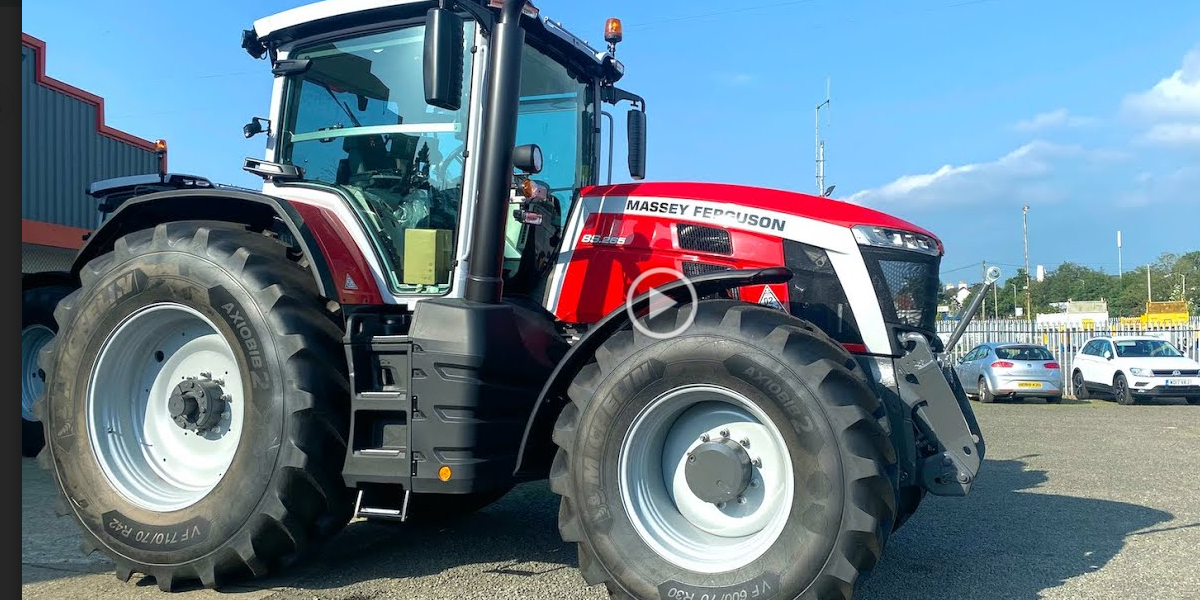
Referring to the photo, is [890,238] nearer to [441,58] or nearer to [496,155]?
[496,155]

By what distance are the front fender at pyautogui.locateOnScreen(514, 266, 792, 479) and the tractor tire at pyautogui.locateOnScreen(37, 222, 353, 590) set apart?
2.92ft

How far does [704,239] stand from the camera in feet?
14.0

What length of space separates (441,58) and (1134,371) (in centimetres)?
1857

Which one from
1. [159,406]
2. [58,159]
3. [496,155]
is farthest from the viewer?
[58,159]

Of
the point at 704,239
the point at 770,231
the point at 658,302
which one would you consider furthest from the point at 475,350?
the point at 770,231

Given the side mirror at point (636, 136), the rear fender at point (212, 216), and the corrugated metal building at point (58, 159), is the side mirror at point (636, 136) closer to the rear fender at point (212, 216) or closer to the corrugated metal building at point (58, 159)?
the rear fender at point (212, 216)

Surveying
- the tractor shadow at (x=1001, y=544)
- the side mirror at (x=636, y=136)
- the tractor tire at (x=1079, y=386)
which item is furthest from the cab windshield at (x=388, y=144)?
the tractor tire at (x=1079, y=386)

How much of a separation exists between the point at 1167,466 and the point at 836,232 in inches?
259

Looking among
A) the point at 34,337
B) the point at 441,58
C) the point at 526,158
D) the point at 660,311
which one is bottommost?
the point at 34,337

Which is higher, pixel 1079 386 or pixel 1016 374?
pixel 1016 374

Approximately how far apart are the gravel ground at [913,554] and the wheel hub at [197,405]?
78 cm

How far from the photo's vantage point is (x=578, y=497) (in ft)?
11.9

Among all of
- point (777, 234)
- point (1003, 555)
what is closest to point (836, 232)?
point (777, 234)

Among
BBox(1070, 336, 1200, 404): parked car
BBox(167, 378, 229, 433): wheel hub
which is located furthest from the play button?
BBox(1070, 336, 1200, 404): parked car
